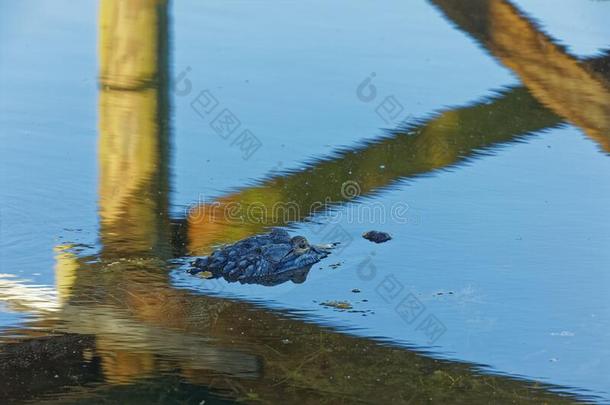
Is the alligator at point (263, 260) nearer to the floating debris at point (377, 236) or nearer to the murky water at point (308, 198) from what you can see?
the murky water at point (308, 198)

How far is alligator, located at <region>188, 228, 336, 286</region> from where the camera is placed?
18.9 ft

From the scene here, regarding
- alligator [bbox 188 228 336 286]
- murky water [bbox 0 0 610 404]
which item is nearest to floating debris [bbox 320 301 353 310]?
murky water [bbox 0 0 610 404]

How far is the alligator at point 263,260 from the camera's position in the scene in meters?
5.75

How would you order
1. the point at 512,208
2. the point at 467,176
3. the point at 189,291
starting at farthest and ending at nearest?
the point at 467,176 → the point at 512,208 → the point at 189,291

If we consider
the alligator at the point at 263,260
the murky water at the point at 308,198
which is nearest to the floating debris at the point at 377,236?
the murky water at the point at 308,198

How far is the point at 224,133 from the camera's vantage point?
7844mm

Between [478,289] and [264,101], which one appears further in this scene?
[264,101]

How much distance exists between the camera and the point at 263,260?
582 cm

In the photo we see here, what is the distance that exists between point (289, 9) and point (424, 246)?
4.94m

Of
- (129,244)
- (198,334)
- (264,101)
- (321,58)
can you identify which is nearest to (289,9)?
(321,58)

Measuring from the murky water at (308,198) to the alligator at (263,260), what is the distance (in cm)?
7

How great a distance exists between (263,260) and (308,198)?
1016 millimetres

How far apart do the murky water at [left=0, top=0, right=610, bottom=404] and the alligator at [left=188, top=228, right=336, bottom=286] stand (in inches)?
2.9

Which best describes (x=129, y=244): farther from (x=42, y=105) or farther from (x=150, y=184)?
(x=42, y=105)
